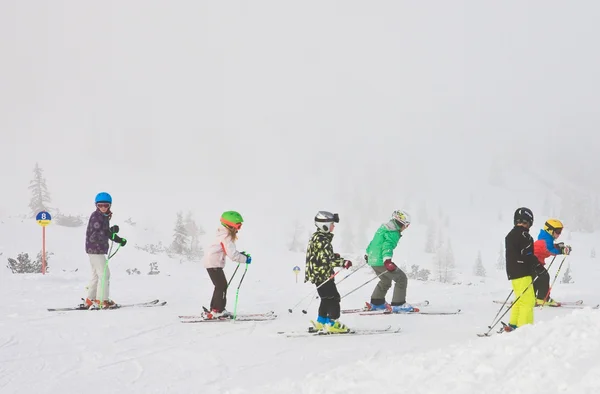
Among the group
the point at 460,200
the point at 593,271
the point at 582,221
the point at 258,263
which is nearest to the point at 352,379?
the point at 258,263

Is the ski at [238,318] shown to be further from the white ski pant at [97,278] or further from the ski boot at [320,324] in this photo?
the white ski pant at [97,278]

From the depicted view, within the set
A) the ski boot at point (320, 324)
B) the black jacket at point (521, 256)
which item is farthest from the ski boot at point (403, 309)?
the black jacket at point (521, 256)

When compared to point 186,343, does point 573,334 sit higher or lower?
higher

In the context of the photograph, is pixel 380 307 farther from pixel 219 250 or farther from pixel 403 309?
pixel 219 250

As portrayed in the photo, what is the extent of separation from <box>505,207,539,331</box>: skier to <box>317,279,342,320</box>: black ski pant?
273cm

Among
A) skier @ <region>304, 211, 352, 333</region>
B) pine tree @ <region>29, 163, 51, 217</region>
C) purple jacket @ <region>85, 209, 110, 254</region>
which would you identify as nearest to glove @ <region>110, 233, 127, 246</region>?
purple jacket @ <region>85, 209, 110, 254</region>

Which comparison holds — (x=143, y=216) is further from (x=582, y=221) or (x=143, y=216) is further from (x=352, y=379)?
(x=582, y=221)

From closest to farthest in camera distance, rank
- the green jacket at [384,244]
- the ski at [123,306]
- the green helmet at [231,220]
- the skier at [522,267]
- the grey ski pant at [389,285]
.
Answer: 1. the skier at [522,267]
2. the green helmet at [231,220]
3. the green jacket at [384,244]
4. the ski at [123,306]
5. the grey ski pant at [389,285]

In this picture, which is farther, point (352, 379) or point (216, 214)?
point (216, 214)

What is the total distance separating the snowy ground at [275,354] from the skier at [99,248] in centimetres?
61

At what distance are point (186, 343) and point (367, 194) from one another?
119991 mm

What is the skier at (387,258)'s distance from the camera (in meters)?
9.71

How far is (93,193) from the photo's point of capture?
3745 inches

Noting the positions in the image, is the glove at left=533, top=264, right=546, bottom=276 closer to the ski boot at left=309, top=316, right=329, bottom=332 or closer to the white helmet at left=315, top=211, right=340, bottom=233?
the white helmet at left=315, top=211, right=340, bottom=233
